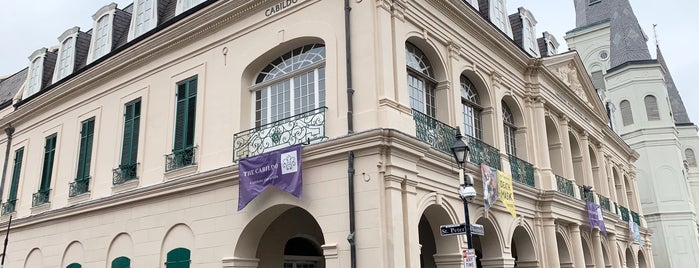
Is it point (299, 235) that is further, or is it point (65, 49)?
point (65, 49)

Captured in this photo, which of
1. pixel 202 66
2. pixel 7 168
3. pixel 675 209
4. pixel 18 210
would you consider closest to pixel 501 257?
pixel 202 66

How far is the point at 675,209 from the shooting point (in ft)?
114

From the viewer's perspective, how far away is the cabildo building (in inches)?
450

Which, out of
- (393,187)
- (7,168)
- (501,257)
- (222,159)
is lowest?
(501,257)

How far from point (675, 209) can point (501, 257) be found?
2578 centimetres

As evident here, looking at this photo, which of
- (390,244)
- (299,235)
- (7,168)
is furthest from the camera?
(7,168)

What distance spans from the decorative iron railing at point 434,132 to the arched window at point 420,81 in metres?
0.56

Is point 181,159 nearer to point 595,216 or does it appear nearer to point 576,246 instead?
point 576,246

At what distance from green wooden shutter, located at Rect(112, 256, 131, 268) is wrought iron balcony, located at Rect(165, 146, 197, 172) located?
2725mm

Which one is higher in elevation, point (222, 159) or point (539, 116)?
point (539, 116)

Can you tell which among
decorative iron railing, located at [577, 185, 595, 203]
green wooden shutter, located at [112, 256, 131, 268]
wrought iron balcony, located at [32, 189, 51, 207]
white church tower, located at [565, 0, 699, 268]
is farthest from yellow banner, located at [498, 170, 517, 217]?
white church tower, located at [565, 0, 699, 268]

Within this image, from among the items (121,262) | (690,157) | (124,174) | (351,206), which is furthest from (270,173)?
Result: (690,157)

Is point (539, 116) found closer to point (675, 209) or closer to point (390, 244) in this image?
point (390, 244)

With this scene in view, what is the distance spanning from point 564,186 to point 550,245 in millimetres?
3289
